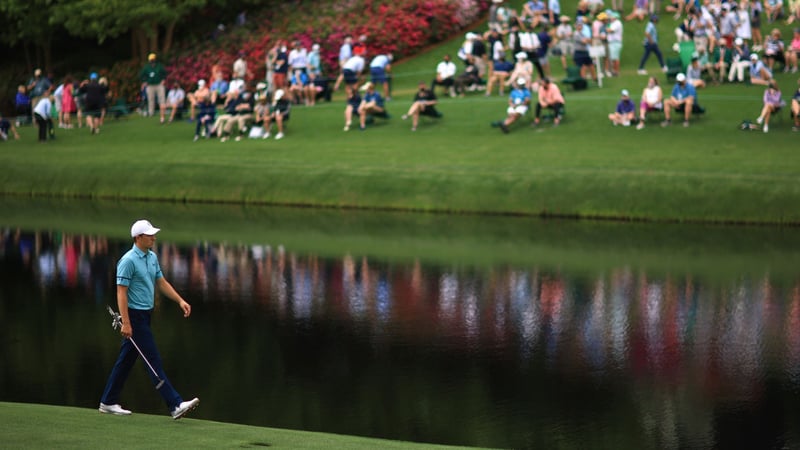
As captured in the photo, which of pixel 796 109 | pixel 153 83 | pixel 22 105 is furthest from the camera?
pixel 22 105

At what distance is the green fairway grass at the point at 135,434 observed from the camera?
35.8 ft

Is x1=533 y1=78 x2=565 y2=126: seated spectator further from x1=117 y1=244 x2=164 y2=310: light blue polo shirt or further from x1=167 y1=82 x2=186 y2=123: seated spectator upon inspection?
x1=117 y1=244 x2=164 y2=310: light blue polo shirt

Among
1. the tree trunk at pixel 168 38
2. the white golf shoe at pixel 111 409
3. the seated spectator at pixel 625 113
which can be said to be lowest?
the white golf shoe at pixel 111 409

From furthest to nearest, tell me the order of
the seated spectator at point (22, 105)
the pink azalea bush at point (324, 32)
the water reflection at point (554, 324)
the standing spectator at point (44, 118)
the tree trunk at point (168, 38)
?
the tree trunk at point (168, 38) < the pink azalea bush at point (324, 32) < the seated spectator at point (22, 105) < the standing spectator at point (44, 118) < the water reflection at point (554, 324)

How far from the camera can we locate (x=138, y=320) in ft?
40.5

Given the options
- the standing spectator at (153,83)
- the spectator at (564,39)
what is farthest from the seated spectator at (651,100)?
the standing spectator at (153,83)

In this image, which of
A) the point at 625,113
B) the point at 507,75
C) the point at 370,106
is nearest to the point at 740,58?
the point at 625,113

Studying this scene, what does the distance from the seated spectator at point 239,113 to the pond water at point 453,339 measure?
13.9 metres

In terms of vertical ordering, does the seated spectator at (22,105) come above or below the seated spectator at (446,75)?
below

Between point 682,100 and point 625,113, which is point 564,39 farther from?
point 682,100

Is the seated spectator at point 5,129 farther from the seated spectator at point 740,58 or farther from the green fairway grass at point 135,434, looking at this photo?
the green fairway grass at point 135,434

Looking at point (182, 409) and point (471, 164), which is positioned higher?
point (182, 409)

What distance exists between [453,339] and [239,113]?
987 inches

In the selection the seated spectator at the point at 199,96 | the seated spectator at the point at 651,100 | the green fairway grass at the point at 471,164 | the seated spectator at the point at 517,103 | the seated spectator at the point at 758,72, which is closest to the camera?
the green fairway grass at the point at 471,164
